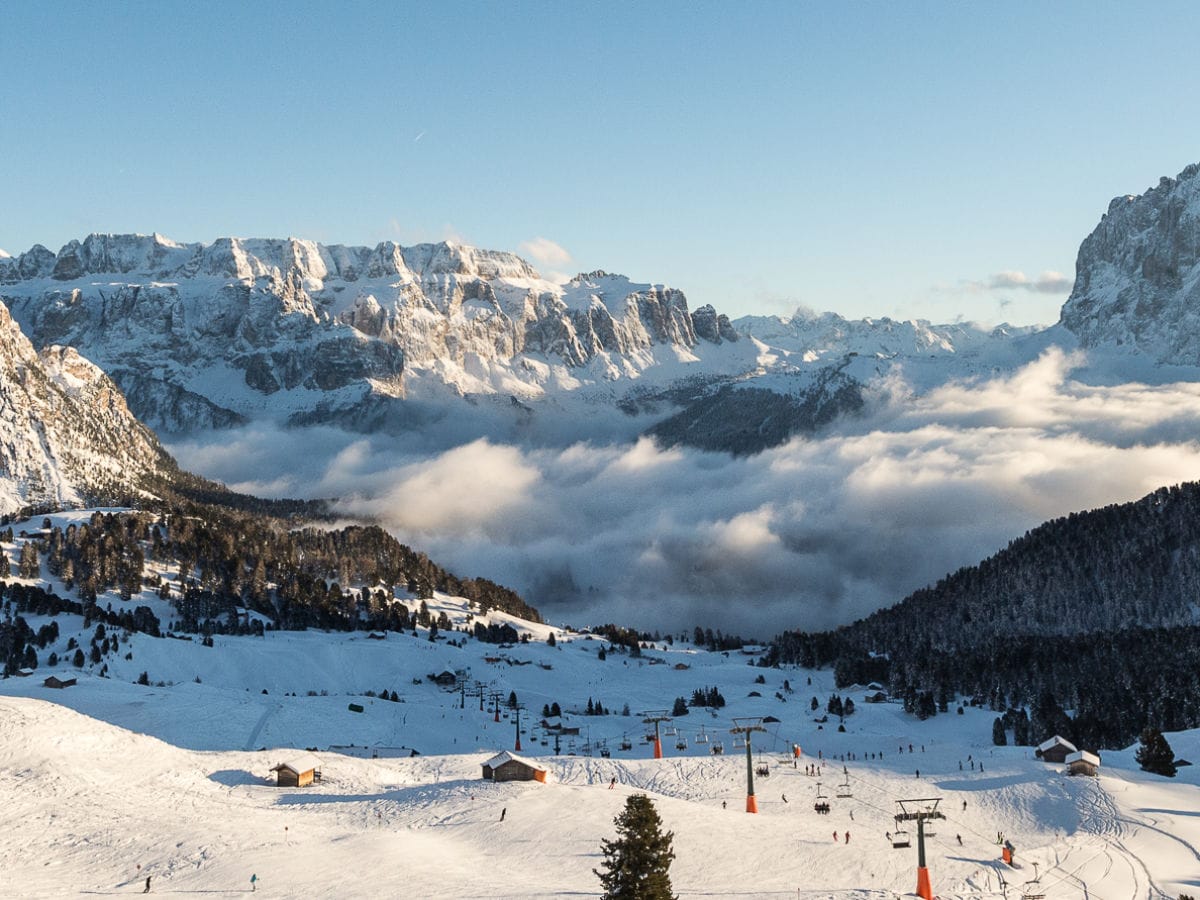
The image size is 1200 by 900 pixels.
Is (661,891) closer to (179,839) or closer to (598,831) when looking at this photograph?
(598,831)

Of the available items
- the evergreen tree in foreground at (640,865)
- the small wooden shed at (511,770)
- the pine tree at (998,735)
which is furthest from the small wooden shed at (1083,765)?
the evergreen tree in foreground at (640,865)

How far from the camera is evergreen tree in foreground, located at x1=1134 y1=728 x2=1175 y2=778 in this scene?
125m

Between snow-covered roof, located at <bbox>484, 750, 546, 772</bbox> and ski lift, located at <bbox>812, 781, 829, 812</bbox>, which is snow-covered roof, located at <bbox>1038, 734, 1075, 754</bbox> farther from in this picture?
snow-covered roof, located at <bbox>484, 750, 546, 772</bbox>

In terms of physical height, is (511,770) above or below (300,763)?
below

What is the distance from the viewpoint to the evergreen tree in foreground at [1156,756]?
4929 inches

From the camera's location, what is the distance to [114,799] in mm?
99750

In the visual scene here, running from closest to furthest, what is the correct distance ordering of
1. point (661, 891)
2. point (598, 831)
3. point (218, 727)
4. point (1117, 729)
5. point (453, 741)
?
1. point (661, 891)
2. point (598, 831)
3. point (218, 727)
4. point (453, 741)
5. point (1117, 729)

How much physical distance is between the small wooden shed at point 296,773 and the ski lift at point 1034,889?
65989 mm

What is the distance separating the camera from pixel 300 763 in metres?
114

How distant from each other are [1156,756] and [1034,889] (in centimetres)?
5407

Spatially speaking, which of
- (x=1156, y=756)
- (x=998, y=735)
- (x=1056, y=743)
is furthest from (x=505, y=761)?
(x=998, y=735)

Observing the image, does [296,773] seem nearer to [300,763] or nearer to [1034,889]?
[300,763]

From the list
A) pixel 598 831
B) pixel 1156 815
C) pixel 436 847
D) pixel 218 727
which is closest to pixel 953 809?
pixel 1156 815

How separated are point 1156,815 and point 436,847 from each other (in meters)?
65.4
